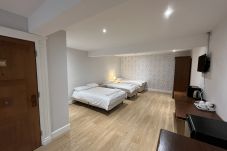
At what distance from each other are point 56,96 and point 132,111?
102 inches

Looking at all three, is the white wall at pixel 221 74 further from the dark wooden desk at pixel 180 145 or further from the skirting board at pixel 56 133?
the skirting board at pixel 56 133

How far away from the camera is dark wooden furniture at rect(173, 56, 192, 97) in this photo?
16.0ft

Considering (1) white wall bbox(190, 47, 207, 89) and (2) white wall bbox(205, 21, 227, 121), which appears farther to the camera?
(1) white wall bbox(190, 47, 207, 89)

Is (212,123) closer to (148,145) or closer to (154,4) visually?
(148,145)

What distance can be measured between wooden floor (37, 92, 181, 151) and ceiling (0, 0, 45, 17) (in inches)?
94.2

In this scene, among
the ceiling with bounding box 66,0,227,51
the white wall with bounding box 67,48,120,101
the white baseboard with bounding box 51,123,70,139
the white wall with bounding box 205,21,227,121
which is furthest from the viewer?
the white wall with bounding box 67,48,120,101

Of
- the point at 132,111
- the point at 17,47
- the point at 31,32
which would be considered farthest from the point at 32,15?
the point at 132,111

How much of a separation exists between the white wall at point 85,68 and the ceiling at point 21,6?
9.04ft

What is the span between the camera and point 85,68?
516 centimetres

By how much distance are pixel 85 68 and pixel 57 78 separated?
2837mm

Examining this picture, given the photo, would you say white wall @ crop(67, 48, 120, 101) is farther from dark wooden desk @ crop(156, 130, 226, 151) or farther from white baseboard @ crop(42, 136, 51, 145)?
dark wooden desk @ crop(156, 130, 226, 151)

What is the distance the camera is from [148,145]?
220cm

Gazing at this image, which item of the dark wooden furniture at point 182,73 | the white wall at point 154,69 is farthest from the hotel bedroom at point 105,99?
the white wall at point 154,69

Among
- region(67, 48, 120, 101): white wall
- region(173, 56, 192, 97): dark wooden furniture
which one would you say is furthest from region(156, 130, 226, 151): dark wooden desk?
region(173, 56, 192, 97): dark wooden furniture
